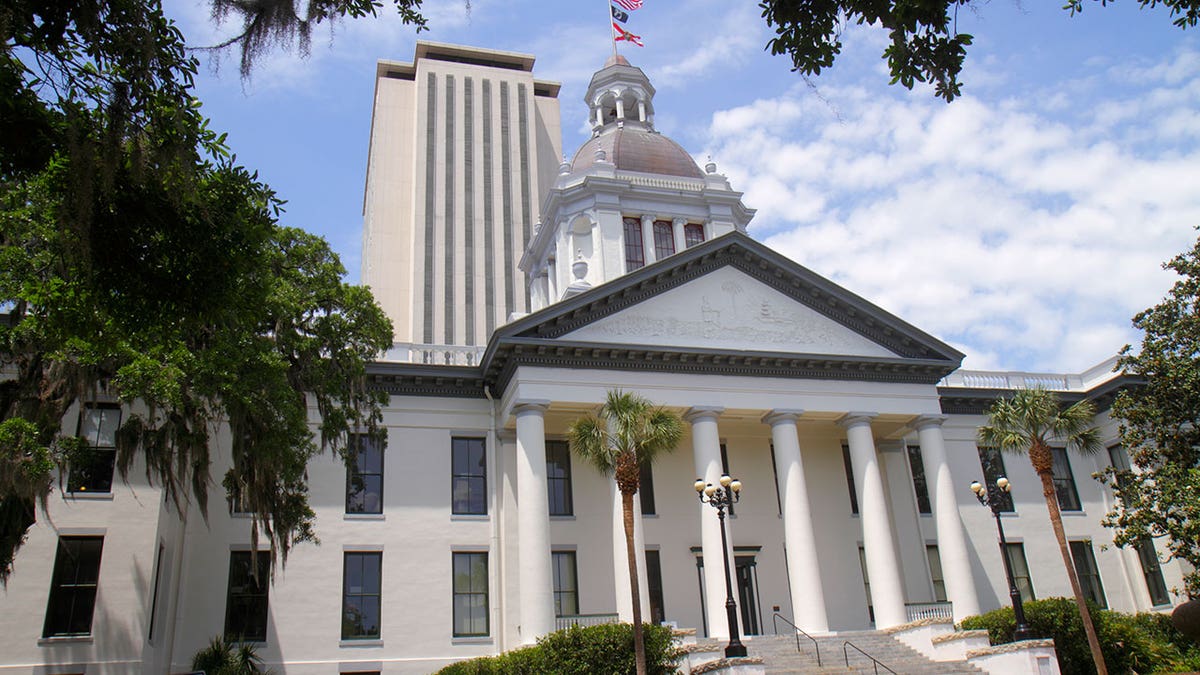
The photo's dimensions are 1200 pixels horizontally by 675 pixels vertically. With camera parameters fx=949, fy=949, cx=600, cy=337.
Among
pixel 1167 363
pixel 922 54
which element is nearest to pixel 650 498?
pixel 1167 363

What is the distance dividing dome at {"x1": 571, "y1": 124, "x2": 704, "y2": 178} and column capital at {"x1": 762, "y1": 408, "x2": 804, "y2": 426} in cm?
1620

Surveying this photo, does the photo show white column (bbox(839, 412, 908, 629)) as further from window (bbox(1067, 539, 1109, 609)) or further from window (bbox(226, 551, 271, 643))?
window (bbox(226, 551, 271, 643))

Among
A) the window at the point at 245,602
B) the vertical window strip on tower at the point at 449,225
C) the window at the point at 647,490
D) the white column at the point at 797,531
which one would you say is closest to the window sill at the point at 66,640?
the window at the point at 245,602

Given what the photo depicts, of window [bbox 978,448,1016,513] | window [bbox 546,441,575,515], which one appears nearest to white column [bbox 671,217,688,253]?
window [bbox 546,441,575,515]

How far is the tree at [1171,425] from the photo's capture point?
1000 inches

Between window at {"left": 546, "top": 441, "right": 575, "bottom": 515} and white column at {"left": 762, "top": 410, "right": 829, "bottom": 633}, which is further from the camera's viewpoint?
window at {"left": 546, "top": 441, "right": 575, "bottom": 515}

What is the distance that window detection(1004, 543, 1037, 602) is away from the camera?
31.1 m

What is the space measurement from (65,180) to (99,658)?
16.1 m

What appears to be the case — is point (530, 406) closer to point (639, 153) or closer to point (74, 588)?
point (74, 588)

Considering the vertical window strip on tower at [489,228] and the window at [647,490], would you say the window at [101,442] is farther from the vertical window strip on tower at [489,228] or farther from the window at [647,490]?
the vertical window strip on tower at [489,228]

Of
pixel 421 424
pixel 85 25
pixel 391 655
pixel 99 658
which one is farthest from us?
pixel 421 424

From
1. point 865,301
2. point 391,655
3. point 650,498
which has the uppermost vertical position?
point 865,301

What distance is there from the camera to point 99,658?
20.6 metres

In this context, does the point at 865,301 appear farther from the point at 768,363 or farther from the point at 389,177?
the point at 389,177
